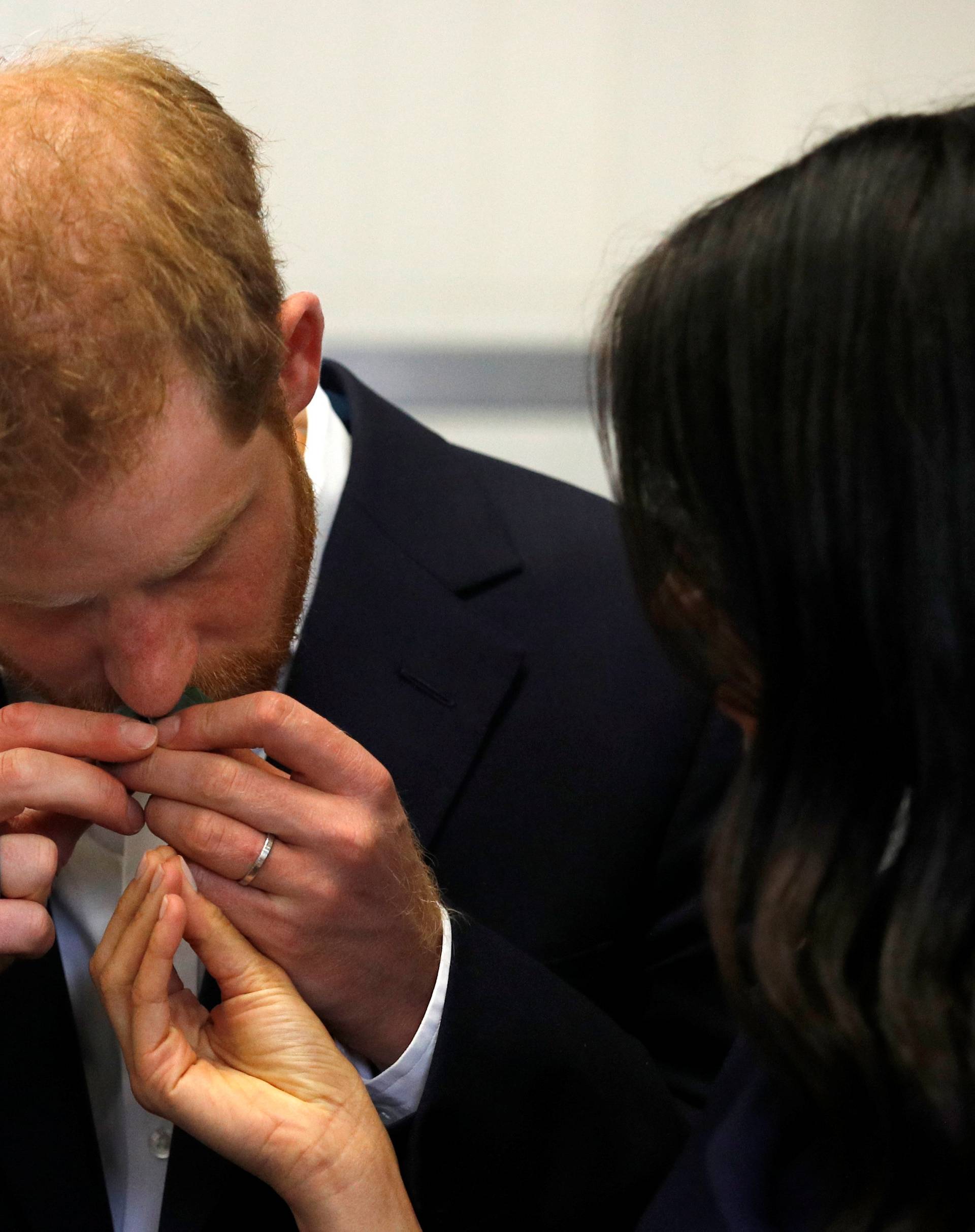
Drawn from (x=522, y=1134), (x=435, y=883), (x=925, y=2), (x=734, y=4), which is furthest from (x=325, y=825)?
(x=925, y=2)

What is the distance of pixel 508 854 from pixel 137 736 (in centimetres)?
45

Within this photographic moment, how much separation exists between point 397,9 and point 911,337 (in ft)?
5.25

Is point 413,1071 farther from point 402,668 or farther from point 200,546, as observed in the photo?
point 200,546

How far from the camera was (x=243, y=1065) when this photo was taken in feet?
3.28

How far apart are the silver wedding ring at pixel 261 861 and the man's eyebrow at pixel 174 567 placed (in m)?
0.23

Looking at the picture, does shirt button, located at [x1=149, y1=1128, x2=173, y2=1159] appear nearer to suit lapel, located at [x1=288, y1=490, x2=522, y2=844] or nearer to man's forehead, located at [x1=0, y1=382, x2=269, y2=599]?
suit lapel, located at [x1=288, y1=490, x2=522, y2=844]

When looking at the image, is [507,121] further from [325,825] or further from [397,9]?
[325,825]

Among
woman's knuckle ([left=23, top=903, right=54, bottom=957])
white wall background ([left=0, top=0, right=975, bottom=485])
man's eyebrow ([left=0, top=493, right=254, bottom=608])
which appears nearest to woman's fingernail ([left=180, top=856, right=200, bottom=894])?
woman's knuckle ([left=23, top=903, right=54, bottom=957])

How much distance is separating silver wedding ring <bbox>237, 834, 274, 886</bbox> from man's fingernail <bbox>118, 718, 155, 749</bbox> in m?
0.12

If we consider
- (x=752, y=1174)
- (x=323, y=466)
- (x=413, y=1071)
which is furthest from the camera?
(x=323, y=466)

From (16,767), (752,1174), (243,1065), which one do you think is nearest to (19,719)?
(16,767)

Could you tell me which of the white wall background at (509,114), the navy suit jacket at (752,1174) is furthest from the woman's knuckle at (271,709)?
the white wall background at (509,114)

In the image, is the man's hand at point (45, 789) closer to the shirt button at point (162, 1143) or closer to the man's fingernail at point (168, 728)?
the man's fingernail at point (168, 728)

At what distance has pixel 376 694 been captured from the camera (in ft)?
4.14
